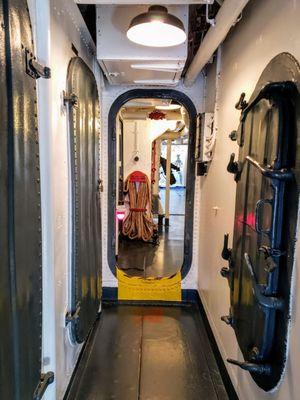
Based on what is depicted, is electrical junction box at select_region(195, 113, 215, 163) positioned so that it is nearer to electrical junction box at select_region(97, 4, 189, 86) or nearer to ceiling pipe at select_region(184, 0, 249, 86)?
ceiling pipe at select_region(184, 0, 249, 86)

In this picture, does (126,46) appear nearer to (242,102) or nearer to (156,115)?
(242,102)

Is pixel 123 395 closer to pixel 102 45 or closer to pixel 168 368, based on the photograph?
pixel 168 368

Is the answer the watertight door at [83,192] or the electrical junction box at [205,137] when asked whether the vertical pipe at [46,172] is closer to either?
Answer: the watertight door at [83,192]

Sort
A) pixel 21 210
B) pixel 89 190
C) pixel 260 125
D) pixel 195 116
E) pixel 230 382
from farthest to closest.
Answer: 1. pixel 195 116
2. pixel 89 190
3. pixel 230 382
4. pixel 260 125
5. pixel 21 210

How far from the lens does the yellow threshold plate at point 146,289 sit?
3.32 metres

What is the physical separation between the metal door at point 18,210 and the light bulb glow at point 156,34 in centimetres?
68

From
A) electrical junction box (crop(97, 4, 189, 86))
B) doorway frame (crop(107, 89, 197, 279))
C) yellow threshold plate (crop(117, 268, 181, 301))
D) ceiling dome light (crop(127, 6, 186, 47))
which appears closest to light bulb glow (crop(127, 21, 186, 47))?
ceiling dome light (crop(127, 6, 186, 47))

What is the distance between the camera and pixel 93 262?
7.68 ft

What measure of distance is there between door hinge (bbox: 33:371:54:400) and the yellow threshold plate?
2.02 metres

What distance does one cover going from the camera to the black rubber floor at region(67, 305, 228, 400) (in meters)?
2.02

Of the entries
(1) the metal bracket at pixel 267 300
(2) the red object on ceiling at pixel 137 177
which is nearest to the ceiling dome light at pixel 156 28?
(1) the metal bracket at pixel 267 300

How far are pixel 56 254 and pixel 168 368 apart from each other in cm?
129

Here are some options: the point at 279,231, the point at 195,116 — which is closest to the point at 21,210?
the point at 279,231

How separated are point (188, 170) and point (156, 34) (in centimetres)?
182
